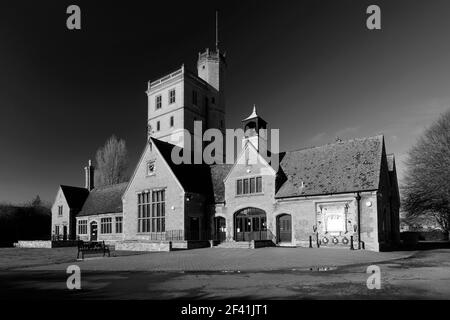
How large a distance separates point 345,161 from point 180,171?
15214mm

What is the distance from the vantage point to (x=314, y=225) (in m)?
28.5

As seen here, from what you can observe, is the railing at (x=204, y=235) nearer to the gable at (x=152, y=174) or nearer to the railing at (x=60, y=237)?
the gable at (x=152, y=174)

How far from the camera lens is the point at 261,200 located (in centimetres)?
3189

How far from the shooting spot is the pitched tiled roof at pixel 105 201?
44434mm

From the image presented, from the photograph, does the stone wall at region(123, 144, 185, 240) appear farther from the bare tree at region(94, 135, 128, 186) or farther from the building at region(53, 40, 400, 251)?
the bare tree at region(94, 135, 128, 186)

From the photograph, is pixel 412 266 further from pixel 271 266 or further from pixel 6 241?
pixel 6 241

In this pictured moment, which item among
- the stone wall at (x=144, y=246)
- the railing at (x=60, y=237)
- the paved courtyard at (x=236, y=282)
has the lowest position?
the railing at (x=60, y=237)

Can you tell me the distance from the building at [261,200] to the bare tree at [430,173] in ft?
24.1

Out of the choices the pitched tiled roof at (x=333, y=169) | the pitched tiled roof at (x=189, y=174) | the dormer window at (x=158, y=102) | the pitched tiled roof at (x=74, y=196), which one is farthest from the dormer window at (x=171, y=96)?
the pitched tiled roof at (x=333, y=169)

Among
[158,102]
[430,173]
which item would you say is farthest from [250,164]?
[158,102]

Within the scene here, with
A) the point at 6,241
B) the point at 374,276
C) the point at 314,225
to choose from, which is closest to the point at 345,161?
the point at 314,225

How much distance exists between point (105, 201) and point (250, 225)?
22.4 m

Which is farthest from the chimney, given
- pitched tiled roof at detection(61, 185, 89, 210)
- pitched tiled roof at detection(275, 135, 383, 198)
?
pitched tiled roof at detection(275, 135, 383, 198)
